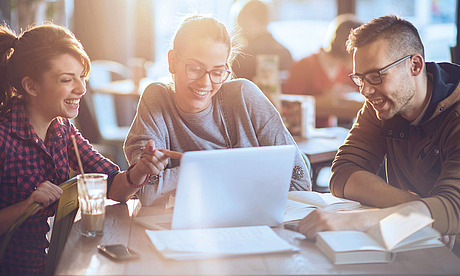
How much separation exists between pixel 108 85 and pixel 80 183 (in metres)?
4.10

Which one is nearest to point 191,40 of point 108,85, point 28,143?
point 28,143

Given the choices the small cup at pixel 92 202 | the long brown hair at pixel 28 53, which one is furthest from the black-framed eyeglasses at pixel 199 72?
the small cup at pixel 92 202

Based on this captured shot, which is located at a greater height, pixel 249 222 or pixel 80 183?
pixel 80 183

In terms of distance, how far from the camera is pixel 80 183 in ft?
4.34

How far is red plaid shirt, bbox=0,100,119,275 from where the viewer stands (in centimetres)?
165

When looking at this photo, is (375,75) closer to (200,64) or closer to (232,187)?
(200,64)

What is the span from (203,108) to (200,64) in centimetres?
17

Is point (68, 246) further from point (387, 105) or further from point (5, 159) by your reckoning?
point (387, 105)

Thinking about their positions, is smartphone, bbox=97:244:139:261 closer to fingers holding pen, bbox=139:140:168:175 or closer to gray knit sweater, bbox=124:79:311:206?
fingers holding pen, bbox=139:140:168:175

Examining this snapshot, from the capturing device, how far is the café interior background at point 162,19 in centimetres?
608

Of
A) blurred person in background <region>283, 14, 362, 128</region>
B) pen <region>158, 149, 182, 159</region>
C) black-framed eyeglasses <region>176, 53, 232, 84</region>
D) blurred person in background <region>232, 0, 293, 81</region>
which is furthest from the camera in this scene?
blurred person in background <region>283, 14, 362, 128</region>

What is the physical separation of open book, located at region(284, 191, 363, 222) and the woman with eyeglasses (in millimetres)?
134

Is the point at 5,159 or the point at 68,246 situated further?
the point at 5,159

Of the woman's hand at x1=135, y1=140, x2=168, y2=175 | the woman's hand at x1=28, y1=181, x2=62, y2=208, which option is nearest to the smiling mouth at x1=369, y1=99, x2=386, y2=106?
the woman's hand at x1=135, y1=140, x2=168, y2=175
